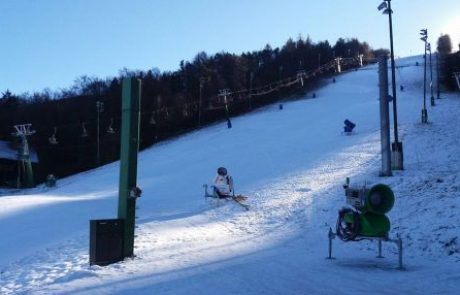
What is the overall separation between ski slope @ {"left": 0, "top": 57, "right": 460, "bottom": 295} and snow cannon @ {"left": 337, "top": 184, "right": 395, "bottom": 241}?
0.57 m

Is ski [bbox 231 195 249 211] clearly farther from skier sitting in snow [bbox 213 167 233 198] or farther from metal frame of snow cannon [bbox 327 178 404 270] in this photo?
metal frame of snow cannon [bbox 327 178 404 270]

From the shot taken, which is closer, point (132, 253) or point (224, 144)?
point (132, 253)

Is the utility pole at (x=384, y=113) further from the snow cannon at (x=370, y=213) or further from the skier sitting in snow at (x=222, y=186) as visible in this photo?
the snow cannon at (x=370, y=213)

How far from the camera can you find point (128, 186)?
440 inches

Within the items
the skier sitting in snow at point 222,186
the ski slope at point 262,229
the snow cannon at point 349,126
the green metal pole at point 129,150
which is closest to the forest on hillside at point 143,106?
the snow cannon at point 349,126

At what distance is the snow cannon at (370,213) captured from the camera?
34.8ft

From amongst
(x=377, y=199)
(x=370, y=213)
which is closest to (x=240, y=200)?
(x=370, y=213)

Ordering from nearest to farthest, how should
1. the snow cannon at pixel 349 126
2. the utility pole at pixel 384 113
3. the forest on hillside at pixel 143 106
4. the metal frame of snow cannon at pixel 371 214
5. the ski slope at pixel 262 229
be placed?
the ski slope at pixel 262 229
the metal frame of snow cannon at pixel 371 214
the utility pole at pixel 384 113
the snow cannon at pixel 349 126
the forest on hillside at pixel 143 106

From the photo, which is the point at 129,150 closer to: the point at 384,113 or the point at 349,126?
the point at 384,113

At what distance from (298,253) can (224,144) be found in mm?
34510

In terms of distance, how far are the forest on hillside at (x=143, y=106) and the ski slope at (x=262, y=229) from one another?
3620 centimetres

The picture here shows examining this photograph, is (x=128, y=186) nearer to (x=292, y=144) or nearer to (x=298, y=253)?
(x=298, y=253)

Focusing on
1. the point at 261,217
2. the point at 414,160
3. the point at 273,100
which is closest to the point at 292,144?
the point at 414,160

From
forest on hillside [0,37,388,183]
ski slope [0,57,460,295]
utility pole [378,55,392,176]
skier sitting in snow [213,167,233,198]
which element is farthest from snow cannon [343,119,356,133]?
forest on hillside [0,37,388,183]
